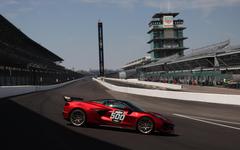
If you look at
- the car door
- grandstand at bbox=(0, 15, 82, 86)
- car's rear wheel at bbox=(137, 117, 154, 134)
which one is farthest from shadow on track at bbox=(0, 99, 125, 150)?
grandstand at bbox=(0, 15, 82, 86)

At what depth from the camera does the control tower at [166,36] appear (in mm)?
135875

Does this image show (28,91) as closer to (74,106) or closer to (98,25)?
(74,106)

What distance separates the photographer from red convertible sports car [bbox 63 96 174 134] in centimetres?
1199

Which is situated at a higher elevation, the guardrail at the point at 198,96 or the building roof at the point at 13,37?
the building roof at the point at 13,37

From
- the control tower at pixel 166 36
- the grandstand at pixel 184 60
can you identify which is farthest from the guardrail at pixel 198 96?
the control tower at pixel 166 36

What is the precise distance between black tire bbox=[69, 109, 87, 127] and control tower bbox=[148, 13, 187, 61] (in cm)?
12447

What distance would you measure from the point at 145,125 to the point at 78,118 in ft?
7.76

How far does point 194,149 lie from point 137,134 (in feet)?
9.36

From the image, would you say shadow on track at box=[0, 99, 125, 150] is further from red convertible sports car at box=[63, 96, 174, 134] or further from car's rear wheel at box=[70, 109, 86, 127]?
red convertible sports car at box=[63, 96, 174, 134]

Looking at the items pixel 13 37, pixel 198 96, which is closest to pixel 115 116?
pixel 198 96

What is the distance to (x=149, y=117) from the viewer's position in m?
12.0

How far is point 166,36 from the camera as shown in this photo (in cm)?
13688

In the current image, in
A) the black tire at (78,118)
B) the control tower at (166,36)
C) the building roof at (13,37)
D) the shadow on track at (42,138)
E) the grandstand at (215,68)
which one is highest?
the control tower at (166,36)

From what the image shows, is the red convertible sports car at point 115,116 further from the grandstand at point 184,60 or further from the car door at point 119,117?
the grandstand at point 184,60
